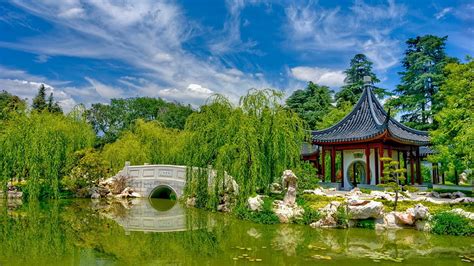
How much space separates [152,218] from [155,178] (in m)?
5.05

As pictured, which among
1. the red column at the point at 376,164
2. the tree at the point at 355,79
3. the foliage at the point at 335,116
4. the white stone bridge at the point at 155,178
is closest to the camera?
the red column at the point at 376,164

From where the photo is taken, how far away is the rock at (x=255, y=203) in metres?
9.69

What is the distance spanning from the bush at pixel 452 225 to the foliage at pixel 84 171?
41.1 feet

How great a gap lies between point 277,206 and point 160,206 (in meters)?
5.44

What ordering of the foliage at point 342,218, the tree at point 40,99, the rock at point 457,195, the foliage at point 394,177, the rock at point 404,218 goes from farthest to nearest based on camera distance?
the tree at point 40,99 < the rock at point 457,195 < the foliage at point 394,177 < the foliage at point 342,218 < the rock at point 404,218

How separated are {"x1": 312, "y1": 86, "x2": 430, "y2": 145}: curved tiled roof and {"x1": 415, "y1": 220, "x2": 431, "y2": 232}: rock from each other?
4.16m

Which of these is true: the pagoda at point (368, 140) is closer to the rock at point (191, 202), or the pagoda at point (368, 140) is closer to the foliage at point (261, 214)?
the foliage at point (261, 214)

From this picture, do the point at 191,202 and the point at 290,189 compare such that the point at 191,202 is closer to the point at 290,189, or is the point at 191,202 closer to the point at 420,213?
the point at 290,189

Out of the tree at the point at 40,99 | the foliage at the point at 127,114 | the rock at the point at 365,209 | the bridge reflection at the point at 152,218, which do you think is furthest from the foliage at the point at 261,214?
the tree at the point at 40,99

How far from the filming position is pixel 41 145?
13.9m

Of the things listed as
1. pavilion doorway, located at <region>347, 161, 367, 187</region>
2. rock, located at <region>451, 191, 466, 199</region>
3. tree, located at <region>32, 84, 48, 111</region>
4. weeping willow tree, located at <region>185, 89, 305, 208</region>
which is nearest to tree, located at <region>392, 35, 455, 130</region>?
pavilion doorway, located at <region>347, 161, 367, 187</region>

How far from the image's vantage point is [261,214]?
9.45 metres

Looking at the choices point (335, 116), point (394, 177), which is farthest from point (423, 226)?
point (335, 116)

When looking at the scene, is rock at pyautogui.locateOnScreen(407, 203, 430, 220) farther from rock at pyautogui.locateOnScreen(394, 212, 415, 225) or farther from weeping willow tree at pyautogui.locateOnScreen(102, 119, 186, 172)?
weeping willow tree at pyautogui.locateOnScreen(102, 119, 186, 172)
